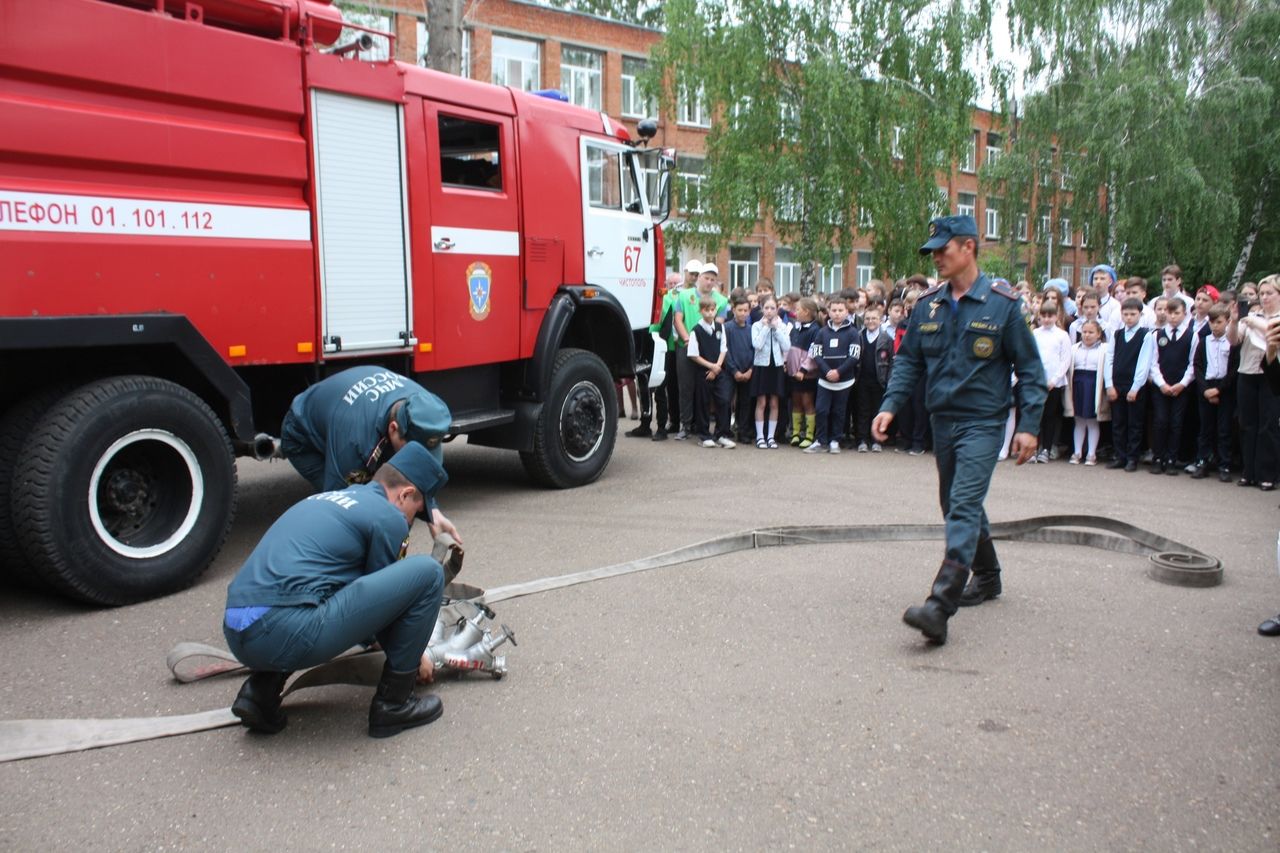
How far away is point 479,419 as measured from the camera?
778 cm

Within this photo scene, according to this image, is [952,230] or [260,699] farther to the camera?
[952,230]

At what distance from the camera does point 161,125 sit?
216 inches

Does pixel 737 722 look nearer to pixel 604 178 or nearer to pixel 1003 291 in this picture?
pixel 1003 291

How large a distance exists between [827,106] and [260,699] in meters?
24.1

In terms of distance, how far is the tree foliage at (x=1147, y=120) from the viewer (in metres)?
26.5

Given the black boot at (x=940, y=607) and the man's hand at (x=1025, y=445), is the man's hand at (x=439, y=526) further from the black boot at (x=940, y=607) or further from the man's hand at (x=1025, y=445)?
the man's hand at (x=1025, y=445)

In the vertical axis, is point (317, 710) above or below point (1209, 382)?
below

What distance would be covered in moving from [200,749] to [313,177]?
12.3 feet

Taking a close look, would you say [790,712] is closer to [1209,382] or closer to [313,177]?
[313,177]

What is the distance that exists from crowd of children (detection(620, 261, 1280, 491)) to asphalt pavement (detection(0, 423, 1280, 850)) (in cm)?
321

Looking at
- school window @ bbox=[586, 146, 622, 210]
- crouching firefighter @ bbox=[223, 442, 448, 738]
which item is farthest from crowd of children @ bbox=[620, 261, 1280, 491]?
crouching firefighter @ bbox=[223, 442, 448, 738]

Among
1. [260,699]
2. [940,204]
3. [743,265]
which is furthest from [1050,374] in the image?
[743,265]

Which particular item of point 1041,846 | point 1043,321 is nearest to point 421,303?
point 1041,846

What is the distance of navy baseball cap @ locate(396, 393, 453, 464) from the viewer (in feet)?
14.3
